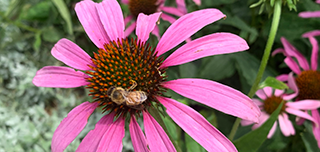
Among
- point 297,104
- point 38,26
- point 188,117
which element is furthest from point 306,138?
point 38,26

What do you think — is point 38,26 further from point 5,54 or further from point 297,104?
point 297,104

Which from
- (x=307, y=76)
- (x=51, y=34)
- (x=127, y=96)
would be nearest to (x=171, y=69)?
(x=307, y=76)

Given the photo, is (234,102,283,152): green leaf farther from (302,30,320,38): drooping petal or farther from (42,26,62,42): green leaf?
(42,26,62,42): green leaf

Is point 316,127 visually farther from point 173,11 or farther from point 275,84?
point 173,11

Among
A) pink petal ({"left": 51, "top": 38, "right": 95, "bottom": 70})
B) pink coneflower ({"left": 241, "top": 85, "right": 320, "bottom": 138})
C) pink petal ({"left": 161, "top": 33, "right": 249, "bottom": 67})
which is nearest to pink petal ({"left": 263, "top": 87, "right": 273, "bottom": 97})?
pink coneflower ({"left": 241, "top": 85, "right": 320, "bottom": 138})

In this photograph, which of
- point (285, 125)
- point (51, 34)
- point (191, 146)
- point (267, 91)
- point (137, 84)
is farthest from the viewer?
point (51, 34)

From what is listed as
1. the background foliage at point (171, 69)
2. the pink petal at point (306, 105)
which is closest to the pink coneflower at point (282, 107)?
the pink petal at point (306, 105)
